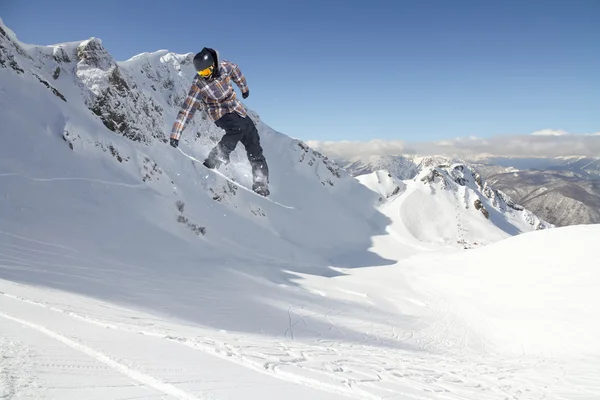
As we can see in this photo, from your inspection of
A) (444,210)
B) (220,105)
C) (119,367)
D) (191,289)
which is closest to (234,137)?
(220,105)

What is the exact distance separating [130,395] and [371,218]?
6830cm

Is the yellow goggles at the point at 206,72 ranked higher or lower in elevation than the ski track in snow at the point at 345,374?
higher

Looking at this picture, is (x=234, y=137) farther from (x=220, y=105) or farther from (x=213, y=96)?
(x=213, y=96)

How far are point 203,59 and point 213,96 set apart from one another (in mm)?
1170

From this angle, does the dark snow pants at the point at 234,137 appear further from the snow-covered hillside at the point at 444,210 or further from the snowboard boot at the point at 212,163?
the snow-covered hillside at the point at 444,210

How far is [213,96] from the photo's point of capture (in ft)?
24.6

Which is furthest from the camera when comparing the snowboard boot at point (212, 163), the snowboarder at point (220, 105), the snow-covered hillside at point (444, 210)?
the snow-covered hillside at point (444, 210)

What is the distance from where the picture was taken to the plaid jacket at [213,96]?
7441mm

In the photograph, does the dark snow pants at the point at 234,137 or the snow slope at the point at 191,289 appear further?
the dark snow pants at the point at 234,137

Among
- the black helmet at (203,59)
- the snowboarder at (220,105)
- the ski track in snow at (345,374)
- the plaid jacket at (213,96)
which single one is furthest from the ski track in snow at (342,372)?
the black helmet at (203,59)

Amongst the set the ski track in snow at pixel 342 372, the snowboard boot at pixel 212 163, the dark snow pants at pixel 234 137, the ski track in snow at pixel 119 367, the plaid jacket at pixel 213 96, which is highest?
the plaid jacket at pixel 213 96

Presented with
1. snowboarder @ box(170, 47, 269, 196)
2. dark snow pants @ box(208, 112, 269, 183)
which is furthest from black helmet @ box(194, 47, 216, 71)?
dark snow pants @ box(208, 112, 269, 183)

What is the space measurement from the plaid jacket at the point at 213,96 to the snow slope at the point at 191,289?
4.63 m

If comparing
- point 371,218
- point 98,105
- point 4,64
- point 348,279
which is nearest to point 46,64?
point 98,105
